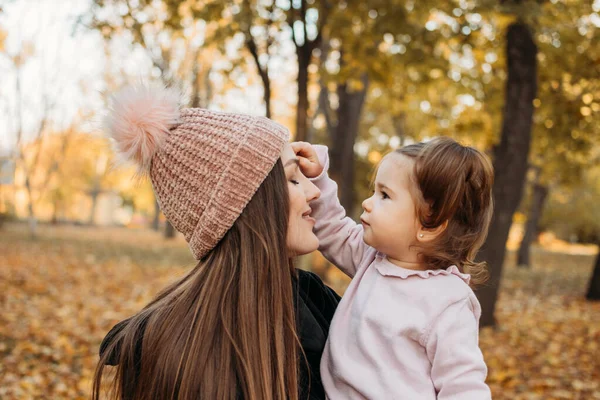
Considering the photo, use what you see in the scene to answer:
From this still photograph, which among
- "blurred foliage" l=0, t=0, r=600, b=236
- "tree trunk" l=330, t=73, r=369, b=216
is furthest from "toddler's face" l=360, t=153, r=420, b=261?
"tree trunk" l=330, t=73, r=369, b=216

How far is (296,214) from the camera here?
6.66ft

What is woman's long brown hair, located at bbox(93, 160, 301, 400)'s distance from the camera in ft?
5.87

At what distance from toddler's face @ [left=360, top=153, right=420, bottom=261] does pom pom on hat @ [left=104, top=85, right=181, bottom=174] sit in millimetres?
705

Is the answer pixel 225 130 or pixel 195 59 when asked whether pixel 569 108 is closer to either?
pixel 225 130

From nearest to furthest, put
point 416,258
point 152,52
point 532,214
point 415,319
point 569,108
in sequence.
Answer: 1. point 415,319
2. point 416,258
3. point 569,108
4. point 152,52
5. point 532,214

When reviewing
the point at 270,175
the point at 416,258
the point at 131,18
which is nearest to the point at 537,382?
the point at 416,258

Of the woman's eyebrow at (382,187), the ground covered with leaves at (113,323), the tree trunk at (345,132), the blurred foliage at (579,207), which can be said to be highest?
the woman's eyebrow at (382,187)

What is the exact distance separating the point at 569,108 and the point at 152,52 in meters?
12.7

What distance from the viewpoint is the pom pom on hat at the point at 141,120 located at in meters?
1.97

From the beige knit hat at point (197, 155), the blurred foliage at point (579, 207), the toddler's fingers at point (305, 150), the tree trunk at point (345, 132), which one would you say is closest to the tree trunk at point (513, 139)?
the tree trunk at point (345, 132)

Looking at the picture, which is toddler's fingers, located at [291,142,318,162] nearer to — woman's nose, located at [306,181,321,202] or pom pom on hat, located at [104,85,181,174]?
woman's nose, located at [306,181,321,202]

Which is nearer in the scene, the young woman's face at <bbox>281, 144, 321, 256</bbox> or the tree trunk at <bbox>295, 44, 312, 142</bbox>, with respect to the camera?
the young woman's face at <bbox>281, 144, 321, 256</bbox>

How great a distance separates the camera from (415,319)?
1.85m

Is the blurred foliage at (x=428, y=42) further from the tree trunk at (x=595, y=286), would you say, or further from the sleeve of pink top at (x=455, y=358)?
the sleeve of pink top at (x=455, y=358)
